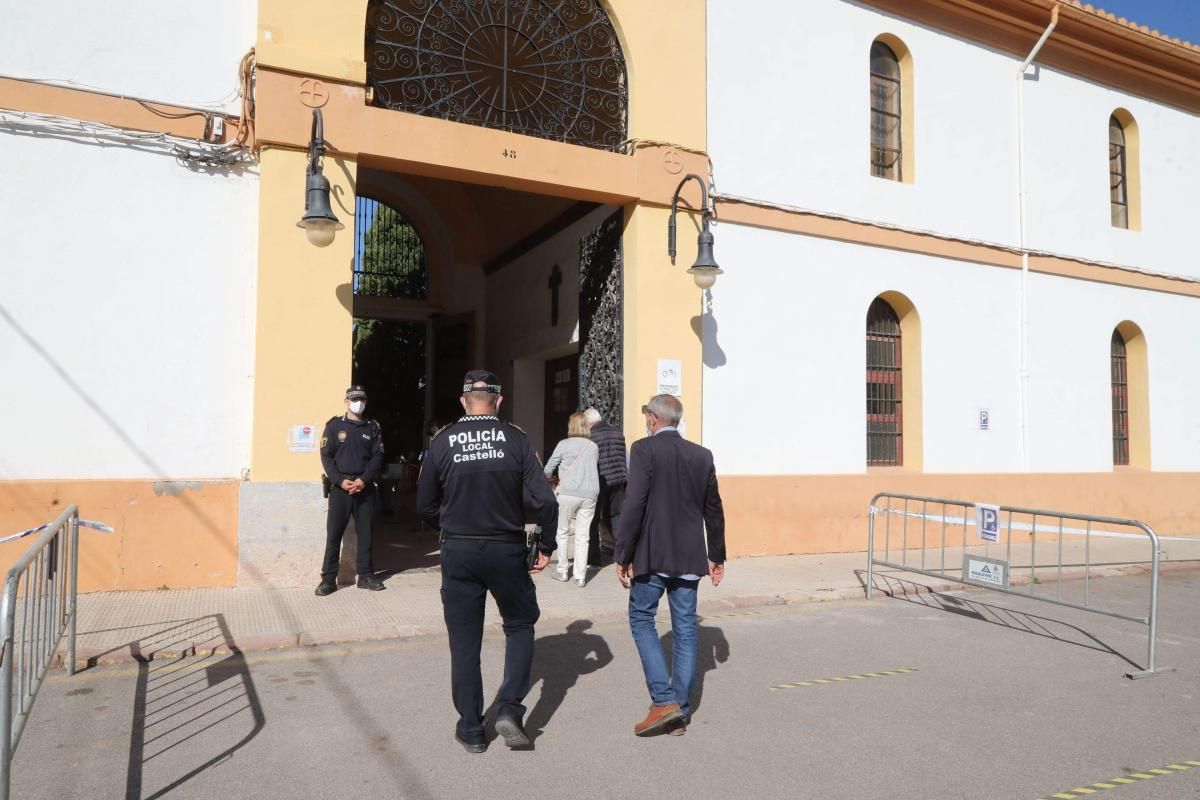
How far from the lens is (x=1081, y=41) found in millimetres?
13492

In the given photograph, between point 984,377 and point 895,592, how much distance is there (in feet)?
16.2

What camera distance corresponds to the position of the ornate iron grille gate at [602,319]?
10500mm

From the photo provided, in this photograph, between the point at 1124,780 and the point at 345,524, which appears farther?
the point at 345,524

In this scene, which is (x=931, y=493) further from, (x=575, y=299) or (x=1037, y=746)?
(x=1037, y=746)

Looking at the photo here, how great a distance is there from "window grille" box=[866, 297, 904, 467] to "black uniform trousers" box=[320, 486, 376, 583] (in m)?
7.03

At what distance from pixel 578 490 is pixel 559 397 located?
4.48m

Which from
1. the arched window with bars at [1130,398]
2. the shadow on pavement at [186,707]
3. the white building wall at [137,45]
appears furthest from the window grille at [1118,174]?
the shadow on pavement at [186,707]

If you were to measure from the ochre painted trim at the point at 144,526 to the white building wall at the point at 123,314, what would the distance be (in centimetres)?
18

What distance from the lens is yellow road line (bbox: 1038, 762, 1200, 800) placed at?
407cm

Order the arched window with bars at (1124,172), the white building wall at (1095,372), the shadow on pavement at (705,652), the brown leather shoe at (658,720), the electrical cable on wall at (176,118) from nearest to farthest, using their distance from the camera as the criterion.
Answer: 1. the brown leather shoe at (658,720)
2. the shadow on pavement at (705,652)
3. the electrical cable on wall at (176,118)
4. the white building wall at (1095,372)
5. the arched window with bars at (1124,172)

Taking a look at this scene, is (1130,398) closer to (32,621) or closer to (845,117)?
(845,117)

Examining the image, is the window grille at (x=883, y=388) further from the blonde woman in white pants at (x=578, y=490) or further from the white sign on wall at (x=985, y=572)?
the blonde woman in white pants at (x=578, y=490)

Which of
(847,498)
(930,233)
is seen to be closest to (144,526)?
(847,498)

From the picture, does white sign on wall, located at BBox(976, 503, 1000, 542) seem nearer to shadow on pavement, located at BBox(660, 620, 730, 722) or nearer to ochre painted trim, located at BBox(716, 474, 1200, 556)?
shadow on pavement, located at BBox(660, 620, 730, 722)
